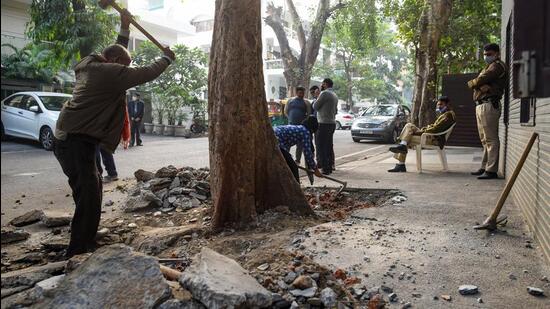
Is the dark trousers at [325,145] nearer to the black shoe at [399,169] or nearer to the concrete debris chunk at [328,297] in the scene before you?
the black shoe at [399,169]

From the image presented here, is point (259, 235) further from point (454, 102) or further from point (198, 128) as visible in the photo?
point (198, 128)

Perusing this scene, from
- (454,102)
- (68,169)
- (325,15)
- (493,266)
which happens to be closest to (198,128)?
(325,15)

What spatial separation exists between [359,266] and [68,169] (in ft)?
8.50

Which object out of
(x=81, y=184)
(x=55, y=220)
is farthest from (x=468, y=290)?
(x=55, y=220)

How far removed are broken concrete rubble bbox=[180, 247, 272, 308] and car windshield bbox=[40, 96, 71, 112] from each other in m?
11.9

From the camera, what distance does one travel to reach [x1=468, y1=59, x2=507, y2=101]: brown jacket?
679 centimetres

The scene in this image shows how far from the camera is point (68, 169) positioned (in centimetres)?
404

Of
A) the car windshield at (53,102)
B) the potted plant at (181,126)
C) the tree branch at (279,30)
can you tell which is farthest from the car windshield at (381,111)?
the car windshield at (53,102)

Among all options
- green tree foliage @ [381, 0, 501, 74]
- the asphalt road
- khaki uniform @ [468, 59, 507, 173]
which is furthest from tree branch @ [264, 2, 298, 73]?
khaki uniform @ [468, 59, 507, 173]

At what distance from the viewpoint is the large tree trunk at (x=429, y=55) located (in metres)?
12.8

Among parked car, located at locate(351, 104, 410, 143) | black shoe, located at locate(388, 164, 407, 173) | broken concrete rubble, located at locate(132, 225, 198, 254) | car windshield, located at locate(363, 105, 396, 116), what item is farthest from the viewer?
car windshield, located at locate(363, 105, 396, 116)

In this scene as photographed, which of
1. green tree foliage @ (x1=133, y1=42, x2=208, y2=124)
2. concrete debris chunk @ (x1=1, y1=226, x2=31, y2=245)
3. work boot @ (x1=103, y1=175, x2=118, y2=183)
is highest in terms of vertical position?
green tree foliage @ (x1=133, y1=42, x2=208, y2=124)

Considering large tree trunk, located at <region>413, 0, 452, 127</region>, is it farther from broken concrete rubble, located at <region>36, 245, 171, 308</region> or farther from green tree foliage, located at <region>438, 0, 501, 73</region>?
broken concrete rubble, located at <region>36, 245, 171, 308</region>

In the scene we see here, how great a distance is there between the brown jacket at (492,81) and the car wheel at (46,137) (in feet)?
36.4
